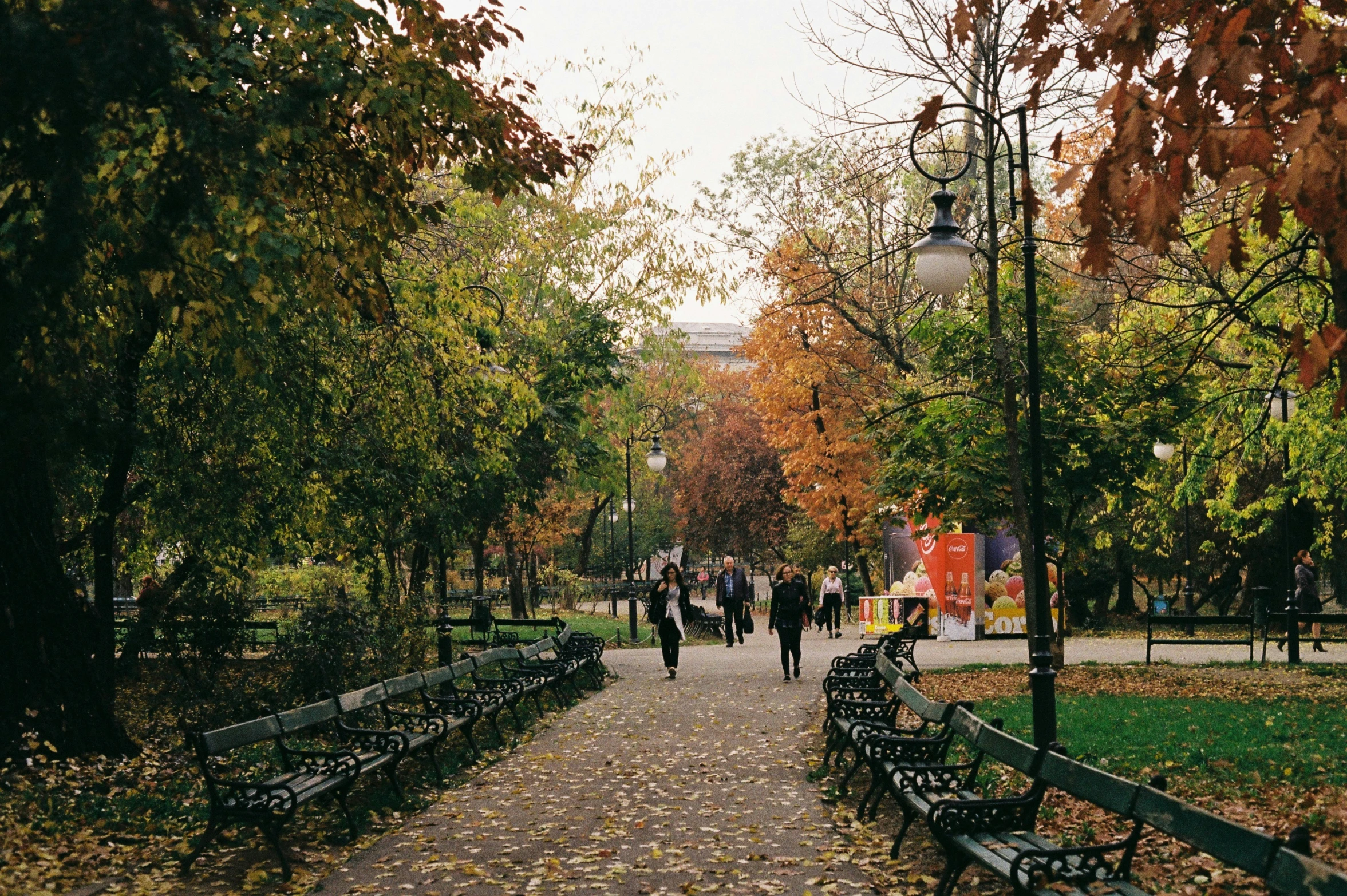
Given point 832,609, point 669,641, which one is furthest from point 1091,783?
point 832,609

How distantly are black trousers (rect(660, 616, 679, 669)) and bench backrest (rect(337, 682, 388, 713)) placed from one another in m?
8.97

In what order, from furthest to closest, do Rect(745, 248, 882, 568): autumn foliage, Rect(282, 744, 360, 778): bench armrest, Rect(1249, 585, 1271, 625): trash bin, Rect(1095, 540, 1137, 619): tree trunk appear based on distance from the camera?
Rect(1095, 540, 1137, 619): tree trunk, Rect(745, 248, 882, 568): autumn foliage, Rect(1249, 585, 1271, 625): trash bin, Rect(282, 744, 360, 778): bench armrest

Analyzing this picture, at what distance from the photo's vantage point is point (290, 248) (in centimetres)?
793

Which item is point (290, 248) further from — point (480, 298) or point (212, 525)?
point (480, 298)

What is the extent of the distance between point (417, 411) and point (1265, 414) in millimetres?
8739

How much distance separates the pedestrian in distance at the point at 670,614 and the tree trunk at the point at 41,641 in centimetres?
946

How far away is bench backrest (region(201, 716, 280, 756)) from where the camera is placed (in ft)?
24.5

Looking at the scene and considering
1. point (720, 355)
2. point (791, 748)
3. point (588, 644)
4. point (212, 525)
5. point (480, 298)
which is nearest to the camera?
point (791, 748)

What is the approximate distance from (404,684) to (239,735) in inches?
133

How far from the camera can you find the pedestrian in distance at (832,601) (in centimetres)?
2814

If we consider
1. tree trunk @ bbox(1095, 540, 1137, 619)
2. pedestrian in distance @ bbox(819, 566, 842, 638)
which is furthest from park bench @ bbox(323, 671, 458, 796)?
tree trunk @ bbox(1095, 540, 1137, 619)

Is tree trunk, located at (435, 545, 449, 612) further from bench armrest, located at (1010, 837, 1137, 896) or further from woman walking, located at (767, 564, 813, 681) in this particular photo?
bench armrest, located at (1010, 837, 1137, 896)

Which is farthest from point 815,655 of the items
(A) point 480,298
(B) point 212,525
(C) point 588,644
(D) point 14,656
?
(D) point 14,656

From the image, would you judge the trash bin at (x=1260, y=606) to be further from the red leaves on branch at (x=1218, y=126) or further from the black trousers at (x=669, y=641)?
the red leaves on branch at (x=1218, y=126)
